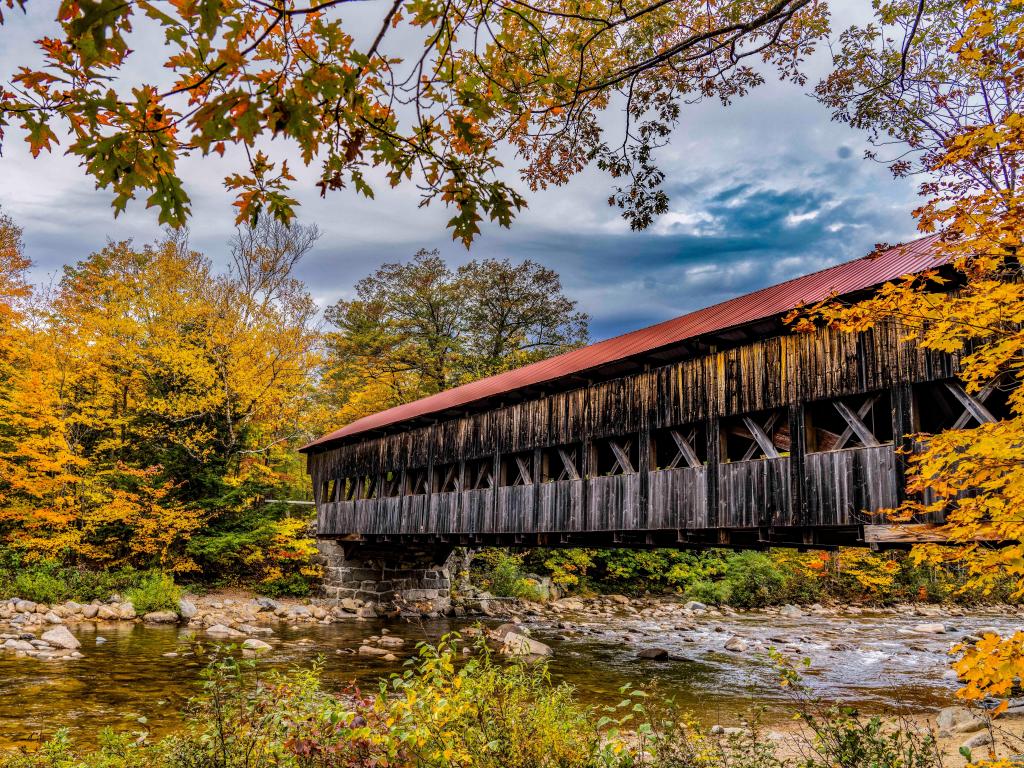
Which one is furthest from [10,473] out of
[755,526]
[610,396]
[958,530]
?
[958,530]

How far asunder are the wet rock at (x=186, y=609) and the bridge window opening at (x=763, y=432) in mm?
11740

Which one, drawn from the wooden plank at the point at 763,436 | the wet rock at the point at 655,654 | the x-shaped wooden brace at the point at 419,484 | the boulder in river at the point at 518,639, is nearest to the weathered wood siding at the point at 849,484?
the wooden plank at the point at 763,436

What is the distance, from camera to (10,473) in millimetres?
14992

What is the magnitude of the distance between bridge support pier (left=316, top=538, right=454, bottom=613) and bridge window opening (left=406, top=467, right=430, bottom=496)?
227 centimetres

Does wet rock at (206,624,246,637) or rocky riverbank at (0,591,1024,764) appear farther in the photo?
wet rock at (206,624,246,637)

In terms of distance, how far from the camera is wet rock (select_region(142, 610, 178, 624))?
13.9 metres

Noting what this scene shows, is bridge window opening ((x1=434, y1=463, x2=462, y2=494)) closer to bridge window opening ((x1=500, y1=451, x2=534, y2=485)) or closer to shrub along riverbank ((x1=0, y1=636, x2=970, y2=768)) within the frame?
bridge window opening ((x1=500, y1=451, x2=534, y2=485))

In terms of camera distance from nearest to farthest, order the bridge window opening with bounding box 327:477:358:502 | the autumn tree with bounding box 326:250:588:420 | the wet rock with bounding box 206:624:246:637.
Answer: the wet rock with bounding box 206:624:246:637 → the bridge window opening with bounding box 327:477:358:502 → the autumn tree with bounding box 326:250:588:420

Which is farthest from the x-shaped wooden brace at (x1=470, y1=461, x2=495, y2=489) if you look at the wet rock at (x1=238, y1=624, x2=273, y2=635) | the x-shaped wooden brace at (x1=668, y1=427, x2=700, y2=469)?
the wet rock at (x1=238, y1=624, x2=273, y2=635)

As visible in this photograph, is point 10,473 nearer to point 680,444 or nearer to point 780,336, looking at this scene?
point 680,444

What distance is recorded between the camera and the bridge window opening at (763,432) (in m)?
9.19

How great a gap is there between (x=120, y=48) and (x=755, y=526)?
883cm

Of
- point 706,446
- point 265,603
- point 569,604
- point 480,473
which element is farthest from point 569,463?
point 569,604

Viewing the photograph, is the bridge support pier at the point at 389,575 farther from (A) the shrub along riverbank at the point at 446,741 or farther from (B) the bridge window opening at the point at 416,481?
(A) the shrub along riverbank at the point at 446,741
